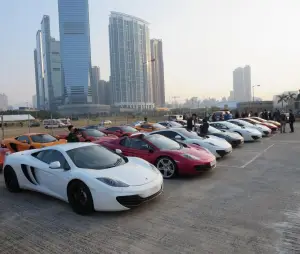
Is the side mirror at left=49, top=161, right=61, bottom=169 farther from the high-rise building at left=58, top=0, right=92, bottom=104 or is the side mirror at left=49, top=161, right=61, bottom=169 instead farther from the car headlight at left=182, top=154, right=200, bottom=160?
the high-rise building at left=58, top=0, right=92, bottom=104

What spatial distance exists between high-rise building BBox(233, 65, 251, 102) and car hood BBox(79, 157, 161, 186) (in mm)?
173327

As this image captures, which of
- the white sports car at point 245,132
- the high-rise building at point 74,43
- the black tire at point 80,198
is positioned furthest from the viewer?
the high-rise building at point 74,43

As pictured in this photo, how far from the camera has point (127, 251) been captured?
3795 millimetres

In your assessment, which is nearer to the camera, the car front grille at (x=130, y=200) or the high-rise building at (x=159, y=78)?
the car front grille at (x=130, y=200)

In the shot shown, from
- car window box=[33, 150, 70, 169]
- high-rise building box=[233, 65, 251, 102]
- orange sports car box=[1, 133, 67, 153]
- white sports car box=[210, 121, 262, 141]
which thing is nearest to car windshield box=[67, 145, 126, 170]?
car window box=[33, 150, 70, 169]

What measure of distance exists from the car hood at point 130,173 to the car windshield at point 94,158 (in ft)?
0.73

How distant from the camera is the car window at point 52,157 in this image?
224 inches

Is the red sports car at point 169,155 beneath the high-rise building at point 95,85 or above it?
beneath

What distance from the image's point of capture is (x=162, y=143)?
27.8 feet

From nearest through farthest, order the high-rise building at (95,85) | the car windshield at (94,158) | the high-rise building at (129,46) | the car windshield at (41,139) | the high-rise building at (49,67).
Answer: the car windshield at (94,158) < the car windshield at (41,139) < the high-rise building at (129,46) < the high-rise building at (95,85) < the high-rise building at (49,67)

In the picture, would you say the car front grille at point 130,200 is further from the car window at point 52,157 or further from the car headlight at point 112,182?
the car window at point 52,157

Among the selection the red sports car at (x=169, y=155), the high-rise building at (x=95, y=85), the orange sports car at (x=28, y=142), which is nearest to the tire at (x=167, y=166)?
the red sports car at (x=169, y=155)

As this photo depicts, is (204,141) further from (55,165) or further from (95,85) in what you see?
(95,85)

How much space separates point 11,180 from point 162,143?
3.98m
